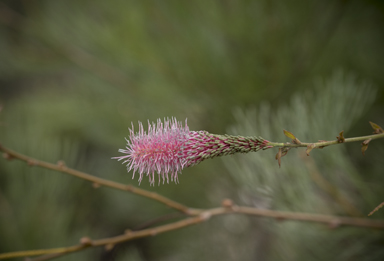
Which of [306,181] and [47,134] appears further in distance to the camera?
[47,134]

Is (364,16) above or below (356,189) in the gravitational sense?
above

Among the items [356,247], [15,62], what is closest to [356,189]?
[356,247]

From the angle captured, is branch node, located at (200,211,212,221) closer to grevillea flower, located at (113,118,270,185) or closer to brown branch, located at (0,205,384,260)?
brown branch, located at (0,205,384,260)

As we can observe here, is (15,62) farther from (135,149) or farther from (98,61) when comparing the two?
(135,149)

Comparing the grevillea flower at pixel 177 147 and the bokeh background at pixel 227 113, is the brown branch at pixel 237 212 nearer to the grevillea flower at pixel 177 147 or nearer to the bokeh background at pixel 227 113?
the bokeh background at pixel 227 113

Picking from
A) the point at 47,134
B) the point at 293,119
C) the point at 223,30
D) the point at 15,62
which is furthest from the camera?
the point at 15,62
